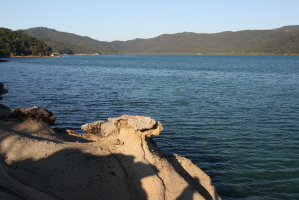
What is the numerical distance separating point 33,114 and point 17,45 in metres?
165

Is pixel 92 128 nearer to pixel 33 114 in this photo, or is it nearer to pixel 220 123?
pixel 33 114

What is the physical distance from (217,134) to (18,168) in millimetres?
16351

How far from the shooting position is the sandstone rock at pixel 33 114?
17266 mm

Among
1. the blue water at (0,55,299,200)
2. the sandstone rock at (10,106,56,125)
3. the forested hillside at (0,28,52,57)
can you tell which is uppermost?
the forested hillside at (0,28,52,57)

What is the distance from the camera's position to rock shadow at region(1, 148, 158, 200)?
33.9 ft

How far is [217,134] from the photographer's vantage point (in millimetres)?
23578

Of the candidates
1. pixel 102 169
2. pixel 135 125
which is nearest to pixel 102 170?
pixel 102 169

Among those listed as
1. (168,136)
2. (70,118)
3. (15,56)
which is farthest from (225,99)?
(15,56)

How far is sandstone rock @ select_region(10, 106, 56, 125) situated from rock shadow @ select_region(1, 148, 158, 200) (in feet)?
19.7

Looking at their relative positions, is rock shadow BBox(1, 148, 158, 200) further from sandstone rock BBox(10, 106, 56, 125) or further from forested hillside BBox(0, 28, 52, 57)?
forested hillside BBox(0, 28, 52, 57)

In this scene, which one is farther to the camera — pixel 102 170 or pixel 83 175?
pixel 102 170

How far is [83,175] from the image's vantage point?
444 inches

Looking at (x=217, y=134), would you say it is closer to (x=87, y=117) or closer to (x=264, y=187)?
(x=264, y=187)

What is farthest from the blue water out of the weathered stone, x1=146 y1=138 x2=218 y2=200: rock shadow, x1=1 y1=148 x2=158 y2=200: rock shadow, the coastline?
x1=1 y1=148 x2=158 y2=200: rock shadow
